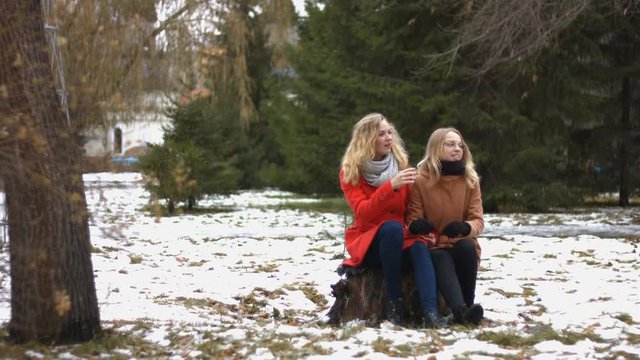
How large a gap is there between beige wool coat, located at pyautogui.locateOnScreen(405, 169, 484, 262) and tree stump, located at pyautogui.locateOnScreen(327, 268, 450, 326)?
0.38m

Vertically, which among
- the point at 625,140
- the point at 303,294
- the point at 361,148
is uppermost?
the point at 625,140

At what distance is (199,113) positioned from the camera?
1716 centimetres

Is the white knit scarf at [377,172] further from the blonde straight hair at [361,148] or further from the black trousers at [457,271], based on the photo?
the black trousers at [457,271]

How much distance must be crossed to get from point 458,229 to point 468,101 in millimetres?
10752

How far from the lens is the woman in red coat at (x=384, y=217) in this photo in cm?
495

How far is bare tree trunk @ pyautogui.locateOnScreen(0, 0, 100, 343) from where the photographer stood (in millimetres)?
3746

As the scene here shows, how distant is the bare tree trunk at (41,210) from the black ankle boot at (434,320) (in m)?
2.03

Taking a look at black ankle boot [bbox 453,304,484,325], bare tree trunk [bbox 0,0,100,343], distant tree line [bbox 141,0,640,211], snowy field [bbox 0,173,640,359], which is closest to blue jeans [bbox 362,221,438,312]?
black ankle boot [bbox 453,304,484,325]

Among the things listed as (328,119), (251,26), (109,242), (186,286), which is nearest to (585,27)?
(328,119)

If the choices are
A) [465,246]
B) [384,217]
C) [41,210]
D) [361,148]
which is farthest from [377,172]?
[41,210]

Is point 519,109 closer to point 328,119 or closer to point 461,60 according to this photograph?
point 461,60

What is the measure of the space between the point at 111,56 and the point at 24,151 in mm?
2437

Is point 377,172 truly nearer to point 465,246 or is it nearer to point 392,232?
point 392,232

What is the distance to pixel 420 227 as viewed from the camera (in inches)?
196
